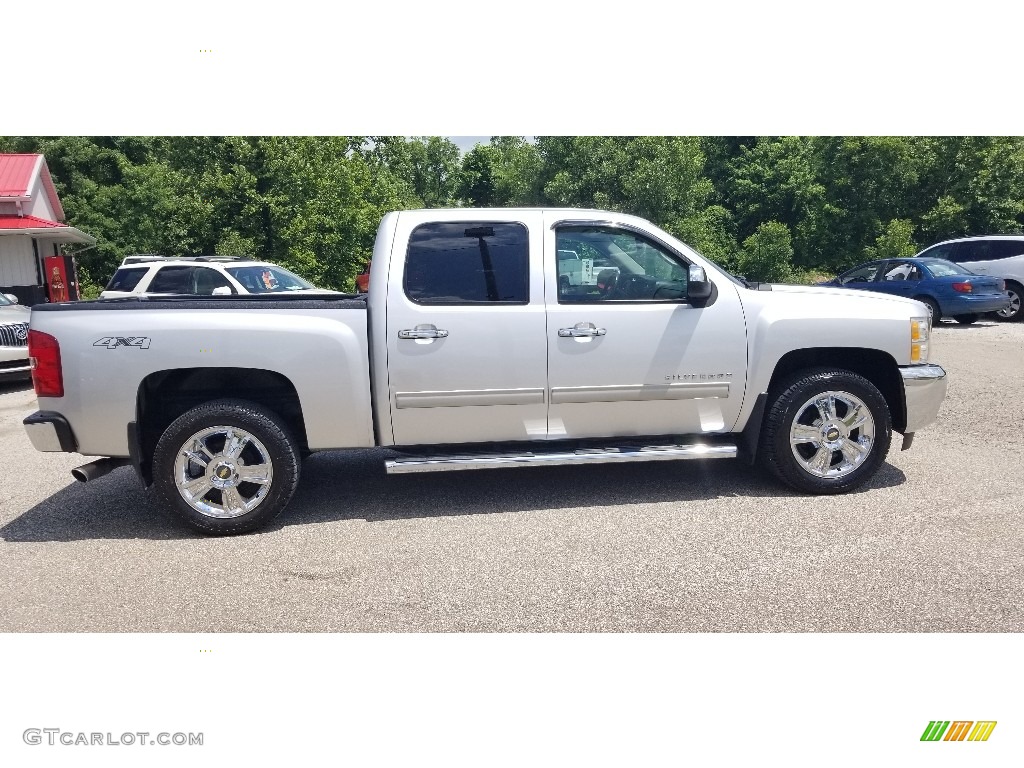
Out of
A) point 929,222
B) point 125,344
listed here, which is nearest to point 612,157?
point 929,222

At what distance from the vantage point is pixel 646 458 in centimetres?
517

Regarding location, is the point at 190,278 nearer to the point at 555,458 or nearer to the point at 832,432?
the point at 555,458

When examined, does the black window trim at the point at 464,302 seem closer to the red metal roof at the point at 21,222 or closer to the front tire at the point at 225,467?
the front tire at the point at 225,467

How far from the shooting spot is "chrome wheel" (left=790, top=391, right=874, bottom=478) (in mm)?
5340

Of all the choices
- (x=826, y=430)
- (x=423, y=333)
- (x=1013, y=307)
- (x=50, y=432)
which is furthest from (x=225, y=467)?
(x=1013, y=307)

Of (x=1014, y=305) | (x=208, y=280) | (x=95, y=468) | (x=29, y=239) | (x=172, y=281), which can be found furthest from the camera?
(x=29, y=239)

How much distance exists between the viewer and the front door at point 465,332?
497 centimetres

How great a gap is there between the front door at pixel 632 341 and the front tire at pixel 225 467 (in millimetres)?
1836

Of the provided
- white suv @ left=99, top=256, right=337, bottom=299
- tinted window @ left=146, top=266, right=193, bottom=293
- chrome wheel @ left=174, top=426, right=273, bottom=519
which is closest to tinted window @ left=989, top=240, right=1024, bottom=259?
white suv @ left=99, top=256, right=337, bottom=299

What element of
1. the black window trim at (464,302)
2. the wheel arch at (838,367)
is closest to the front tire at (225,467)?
the black window trim at (464,302)

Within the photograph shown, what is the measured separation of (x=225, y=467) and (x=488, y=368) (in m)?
1.79

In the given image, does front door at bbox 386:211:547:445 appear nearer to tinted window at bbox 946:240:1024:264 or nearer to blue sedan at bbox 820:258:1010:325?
blue sedan at bbox 820:258:1010:325

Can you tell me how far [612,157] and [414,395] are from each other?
20965 millimetres

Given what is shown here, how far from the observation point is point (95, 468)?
5.00 metres
